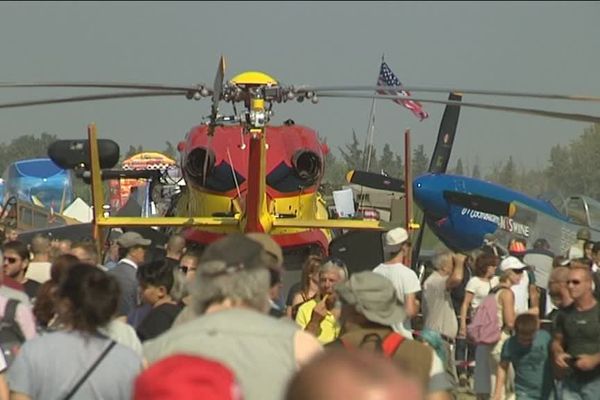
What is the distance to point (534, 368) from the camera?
7.53 metres

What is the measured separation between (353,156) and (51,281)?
102 feet

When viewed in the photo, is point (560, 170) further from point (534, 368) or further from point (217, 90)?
point (534, 368)

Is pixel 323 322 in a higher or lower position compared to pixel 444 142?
higher

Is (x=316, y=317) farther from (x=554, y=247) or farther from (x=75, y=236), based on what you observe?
(x=554, y=247)

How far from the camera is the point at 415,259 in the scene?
16.8 m

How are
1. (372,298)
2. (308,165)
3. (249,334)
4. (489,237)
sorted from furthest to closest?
(489,237)
(308,165)
(372,298)
(249,334)

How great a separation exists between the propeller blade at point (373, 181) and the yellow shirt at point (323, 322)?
12.8 meters

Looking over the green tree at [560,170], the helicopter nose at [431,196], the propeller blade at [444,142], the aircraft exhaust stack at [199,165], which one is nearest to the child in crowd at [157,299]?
the aircraft exhaust stack at [199,165]

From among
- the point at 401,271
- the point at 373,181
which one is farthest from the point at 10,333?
the point at 373,181

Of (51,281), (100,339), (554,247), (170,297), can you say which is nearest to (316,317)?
(170,297)

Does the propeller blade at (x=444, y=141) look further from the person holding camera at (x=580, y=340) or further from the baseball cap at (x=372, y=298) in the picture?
the baseball cap at (x=372, y=298)

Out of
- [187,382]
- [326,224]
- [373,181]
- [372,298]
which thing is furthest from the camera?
[373,181]

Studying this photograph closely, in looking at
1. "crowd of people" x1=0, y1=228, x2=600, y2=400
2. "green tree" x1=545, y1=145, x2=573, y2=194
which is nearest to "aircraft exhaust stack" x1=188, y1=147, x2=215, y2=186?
"crowd of people" x1=0, y1=228, x2=600, y2=400

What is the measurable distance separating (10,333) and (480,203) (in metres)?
14.0
